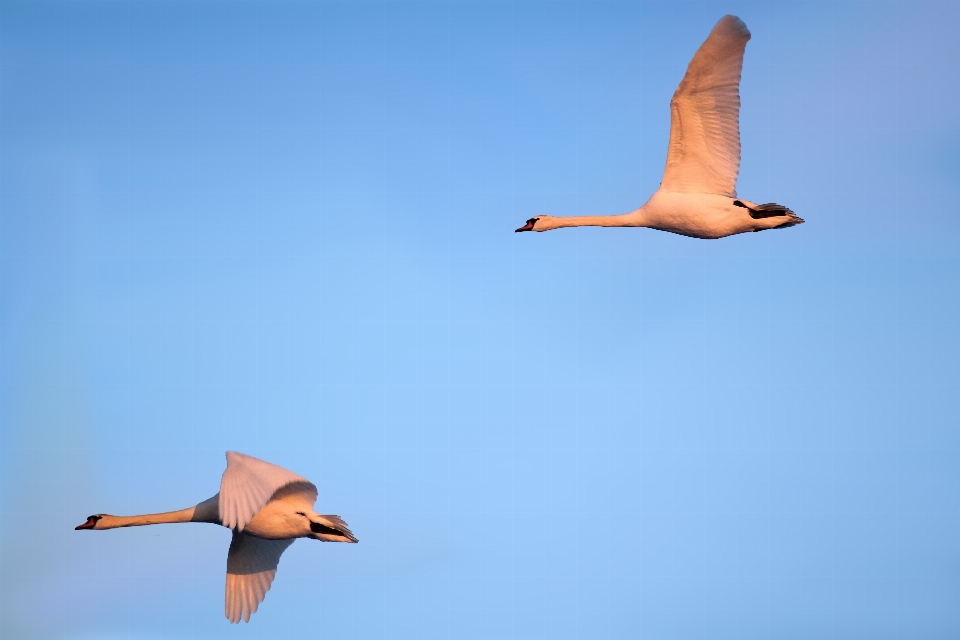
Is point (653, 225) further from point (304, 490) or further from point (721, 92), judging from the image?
point (304, 490)

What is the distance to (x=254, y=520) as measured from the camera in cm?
2509

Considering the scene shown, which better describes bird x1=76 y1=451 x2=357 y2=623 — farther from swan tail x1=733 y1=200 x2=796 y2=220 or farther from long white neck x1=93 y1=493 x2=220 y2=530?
swan tail x1=733 y1=200 x2=796 y2=220

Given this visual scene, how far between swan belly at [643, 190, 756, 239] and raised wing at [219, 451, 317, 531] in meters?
8.84

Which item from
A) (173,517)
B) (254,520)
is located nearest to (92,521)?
(173,517)

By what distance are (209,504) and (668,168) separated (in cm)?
1099

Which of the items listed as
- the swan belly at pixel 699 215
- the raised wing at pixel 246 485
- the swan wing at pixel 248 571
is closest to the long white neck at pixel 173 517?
the swan wing at pixel 248 571

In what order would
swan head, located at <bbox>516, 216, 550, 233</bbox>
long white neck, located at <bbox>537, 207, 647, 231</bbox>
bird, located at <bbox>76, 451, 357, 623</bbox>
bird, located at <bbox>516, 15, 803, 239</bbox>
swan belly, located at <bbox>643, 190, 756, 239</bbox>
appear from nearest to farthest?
bird, located at <bbox>76, 451, 357, 623</bbox> < bird, located at <bbox>516, 15, 803, 239</bbox> < swan belly, located at <bbox>643, 190, 756, 239</bbox> < long white neck, located at <bbox>537, 207, 647, 231</bbox> < swan head, located at <bbox>516, 216, 550, 233</bbox>

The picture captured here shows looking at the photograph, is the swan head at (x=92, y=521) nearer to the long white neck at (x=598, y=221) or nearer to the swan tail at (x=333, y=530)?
the swan tail at (x=333, y=530)

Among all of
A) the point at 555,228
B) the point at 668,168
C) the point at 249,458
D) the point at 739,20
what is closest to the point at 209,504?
the point at 249,458

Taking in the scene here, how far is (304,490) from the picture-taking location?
81.5 ft

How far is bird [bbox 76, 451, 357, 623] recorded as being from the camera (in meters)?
21.4

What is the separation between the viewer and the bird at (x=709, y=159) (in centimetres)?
2564

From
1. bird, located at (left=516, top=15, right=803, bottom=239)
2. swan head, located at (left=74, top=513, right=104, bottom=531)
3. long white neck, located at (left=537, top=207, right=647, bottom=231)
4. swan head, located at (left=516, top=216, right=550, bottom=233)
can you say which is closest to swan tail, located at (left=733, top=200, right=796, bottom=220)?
bird, located at (left=516, top=15, right=803, bottom=239)

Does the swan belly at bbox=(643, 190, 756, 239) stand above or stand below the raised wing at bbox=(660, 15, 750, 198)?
below
